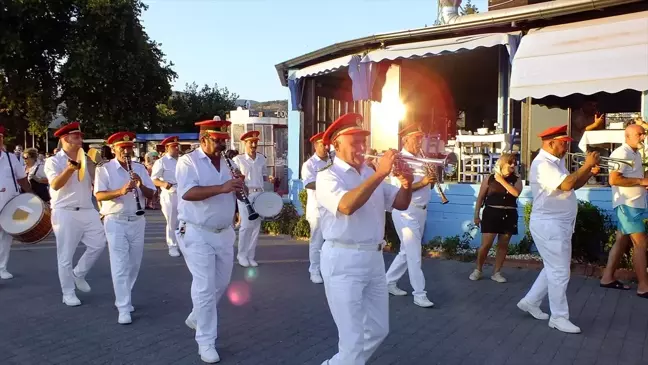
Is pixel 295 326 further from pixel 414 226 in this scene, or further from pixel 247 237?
pixel 247 237

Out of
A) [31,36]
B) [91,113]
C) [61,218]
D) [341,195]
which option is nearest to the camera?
[341,195]

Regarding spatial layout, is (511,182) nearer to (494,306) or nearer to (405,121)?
(494,306)

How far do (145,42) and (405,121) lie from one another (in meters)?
21.8

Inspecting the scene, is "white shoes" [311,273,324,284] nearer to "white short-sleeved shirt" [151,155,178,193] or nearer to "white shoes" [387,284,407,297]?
"white shoes" [387,284,407,297]

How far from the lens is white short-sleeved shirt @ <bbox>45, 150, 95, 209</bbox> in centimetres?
636

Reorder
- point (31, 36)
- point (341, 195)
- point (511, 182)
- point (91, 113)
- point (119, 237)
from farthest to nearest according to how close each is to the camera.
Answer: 1. point (91, 113)
2. point (31, 36)
3. point (511, 182)
4. point (119, 237)
5. point (341, 195)

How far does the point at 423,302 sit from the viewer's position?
21.0 feet

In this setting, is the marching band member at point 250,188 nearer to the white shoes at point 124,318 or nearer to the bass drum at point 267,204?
the bass drum at point 267,204

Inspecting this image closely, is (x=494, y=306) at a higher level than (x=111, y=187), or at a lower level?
lower

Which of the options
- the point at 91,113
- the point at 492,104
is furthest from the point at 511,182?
the point at 91,113

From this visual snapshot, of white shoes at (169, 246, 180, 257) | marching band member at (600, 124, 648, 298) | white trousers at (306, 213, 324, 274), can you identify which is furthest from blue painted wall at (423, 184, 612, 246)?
white shoes at (169, 246, 180, 257)

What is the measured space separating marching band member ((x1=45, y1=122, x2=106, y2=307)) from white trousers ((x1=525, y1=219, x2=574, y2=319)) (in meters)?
4.84

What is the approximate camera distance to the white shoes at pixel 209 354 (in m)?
4.72

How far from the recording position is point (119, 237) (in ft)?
19.4
